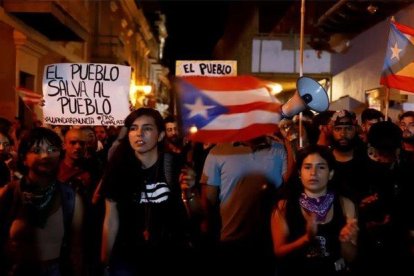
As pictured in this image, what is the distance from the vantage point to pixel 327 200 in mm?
4195

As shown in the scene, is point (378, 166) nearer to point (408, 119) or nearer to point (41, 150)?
point (408, 119)

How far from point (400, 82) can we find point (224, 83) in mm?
3712

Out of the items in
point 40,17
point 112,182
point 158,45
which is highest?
point 158,45

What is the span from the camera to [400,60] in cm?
782

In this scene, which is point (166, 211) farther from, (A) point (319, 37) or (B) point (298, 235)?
(A) point (319, 37)

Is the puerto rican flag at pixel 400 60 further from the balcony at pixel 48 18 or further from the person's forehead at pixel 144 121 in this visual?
the balcony at pixel 48 18

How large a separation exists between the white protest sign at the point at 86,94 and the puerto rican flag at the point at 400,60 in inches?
133

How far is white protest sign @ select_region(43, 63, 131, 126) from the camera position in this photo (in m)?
7.30

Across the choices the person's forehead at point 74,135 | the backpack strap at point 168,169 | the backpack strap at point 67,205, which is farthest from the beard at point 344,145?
the backpack strap at point 67,205

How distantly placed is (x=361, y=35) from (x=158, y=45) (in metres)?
49.1

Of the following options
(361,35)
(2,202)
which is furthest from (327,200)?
(361,35)

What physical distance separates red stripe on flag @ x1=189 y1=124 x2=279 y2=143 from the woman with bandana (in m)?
0.54

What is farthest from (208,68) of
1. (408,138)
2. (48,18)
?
(408,138)

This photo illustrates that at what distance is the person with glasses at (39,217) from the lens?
389 cm
